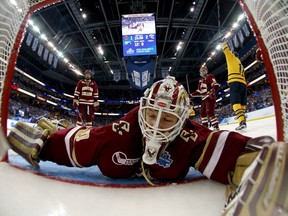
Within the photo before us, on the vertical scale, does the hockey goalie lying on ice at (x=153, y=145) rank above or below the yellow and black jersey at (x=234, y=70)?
below

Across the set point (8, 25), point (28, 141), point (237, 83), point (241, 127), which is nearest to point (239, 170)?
point (28, 141)

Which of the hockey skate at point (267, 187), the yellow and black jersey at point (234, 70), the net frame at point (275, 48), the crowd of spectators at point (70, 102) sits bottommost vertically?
the hockey skate at point (267, 187)

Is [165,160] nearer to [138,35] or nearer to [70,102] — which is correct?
[138,35]

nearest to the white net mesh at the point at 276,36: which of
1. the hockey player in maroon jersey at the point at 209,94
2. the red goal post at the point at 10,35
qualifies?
the red goal post at the point at 10,35

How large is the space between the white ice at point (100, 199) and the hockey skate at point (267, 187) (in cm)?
31

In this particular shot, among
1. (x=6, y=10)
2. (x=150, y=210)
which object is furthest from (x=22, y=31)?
(x=150, y=210)

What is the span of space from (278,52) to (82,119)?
4.15m

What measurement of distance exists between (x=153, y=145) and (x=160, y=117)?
12cm

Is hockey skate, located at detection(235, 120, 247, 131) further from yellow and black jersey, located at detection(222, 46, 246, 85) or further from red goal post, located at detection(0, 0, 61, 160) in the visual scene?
red goal post, located at detection(0, 0, 61, 160)

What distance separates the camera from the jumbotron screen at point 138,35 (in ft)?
23.8

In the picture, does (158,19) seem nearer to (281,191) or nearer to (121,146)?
(121,146)

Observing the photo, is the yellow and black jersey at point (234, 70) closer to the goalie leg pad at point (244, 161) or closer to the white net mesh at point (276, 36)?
the white net mesh at point (276, 36)

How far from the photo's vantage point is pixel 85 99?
4.63 metres

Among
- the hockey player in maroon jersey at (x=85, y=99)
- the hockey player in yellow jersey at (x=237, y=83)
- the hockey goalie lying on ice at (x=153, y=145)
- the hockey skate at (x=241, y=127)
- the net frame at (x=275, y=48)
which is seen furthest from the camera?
the hockey player in maroon jersey at (x=85, y=99)
